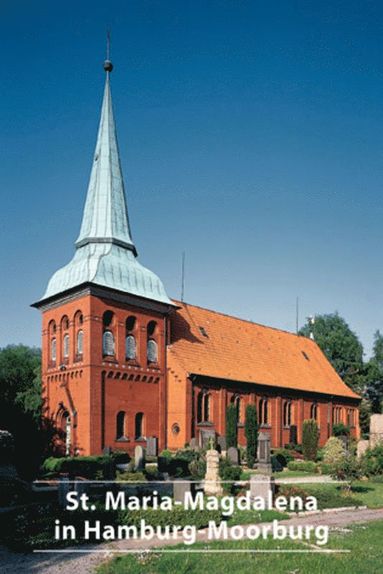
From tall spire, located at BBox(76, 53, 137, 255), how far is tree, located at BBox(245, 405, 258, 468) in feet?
36.0

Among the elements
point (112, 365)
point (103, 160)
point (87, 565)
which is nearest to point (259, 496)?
point (87, 565)

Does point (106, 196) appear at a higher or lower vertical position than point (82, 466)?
higher

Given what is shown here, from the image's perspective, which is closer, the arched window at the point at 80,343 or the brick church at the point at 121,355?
the brick church at the point at 121,355

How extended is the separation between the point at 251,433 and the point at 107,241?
12749mm

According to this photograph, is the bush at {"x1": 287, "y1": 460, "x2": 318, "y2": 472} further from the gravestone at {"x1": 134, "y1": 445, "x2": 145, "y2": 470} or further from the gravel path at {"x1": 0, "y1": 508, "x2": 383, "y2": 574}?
the gravel path at {"x1": 0, "y1": 508, "x2": 383, "y2": 574}

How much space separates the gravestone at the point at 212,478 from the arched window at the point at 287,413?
21.8 m

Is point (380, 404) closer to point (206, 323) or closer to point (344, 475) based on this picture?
point (206, 323)

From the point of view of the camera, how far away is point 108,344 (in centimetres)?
3150

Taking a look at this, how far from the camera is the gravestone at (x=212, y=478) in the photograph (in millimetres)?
19250

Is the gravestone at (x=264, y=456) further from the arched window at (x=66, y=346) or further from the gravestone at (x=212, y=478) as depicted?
the arched window at (x=66, y=346)

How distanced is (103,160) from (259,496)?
76.6ft

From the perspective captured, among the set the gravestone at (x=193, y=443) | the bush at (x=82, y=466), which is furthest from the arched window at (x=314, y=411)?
the bush at (x=82, y=466)

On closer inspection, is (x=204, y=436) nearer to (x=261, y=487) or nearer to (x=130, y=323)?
(x=130, y=323)

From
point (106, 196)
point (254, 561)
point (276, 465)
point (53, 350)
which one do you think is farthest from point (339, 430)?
point (254, 561)
